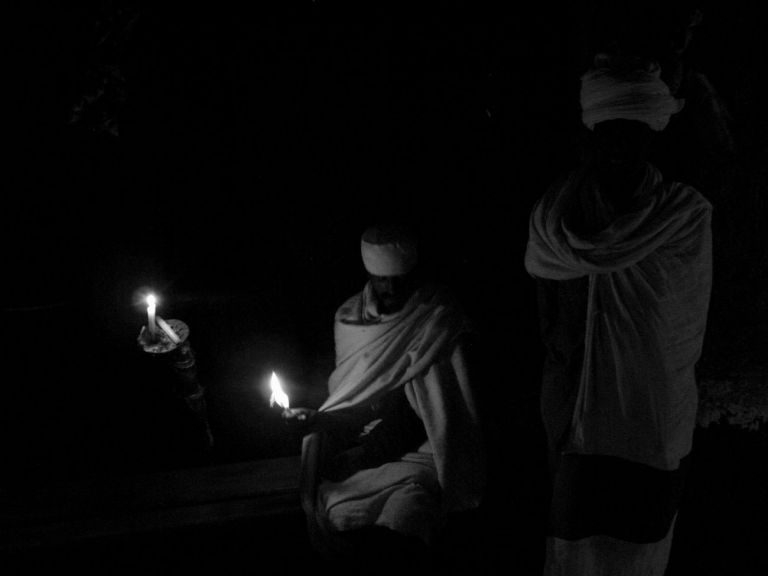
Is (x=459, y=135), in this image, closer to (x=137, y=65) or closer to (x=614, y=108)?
(x=614, y=108)

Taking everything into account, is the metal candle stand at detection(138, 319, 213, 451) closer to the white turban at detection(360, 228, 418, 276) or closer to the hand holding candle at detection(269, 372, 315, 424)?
the hand holding candle at detection(269, 372, 315, 424)

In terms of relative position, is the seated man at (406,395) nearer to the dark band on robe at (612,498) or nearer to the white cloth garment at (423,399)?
the white cloth garment at (423,399)

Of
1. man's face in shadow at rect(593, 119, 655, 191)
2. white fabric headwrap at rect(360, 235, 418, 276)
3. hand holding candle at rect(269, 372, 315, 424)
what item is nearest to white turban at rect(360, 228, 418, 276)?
white fabric headwrap at rect(360, 235, 418, 276)

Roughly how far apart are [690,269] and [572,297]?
0.59 meters

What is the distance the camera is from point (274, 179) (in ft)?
13.5

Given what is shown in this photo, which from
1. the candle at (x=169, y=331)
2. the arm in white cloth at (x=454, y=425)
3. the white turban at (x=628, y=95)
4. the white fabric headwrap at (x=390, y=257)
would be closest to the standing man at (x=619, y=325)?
the white turban at (x=628, y=95)

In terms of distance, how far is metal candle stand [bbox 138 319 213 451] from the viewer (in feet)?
13.0

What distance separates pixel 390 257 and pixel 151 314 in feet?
4.51

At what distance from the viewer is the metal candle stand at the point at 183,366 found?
398 centimetres

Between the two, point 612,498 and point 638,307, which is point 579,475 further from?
point 638,307

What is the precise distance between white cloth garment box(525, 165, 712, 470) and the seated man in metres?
0.63

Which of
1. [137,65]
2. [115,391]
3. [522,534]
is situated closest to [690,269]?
[522,534]

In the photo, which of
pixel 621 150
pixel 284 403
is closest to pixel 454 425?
pixel 284 403

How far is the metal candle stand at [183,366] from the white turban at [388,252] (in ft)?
4.03
